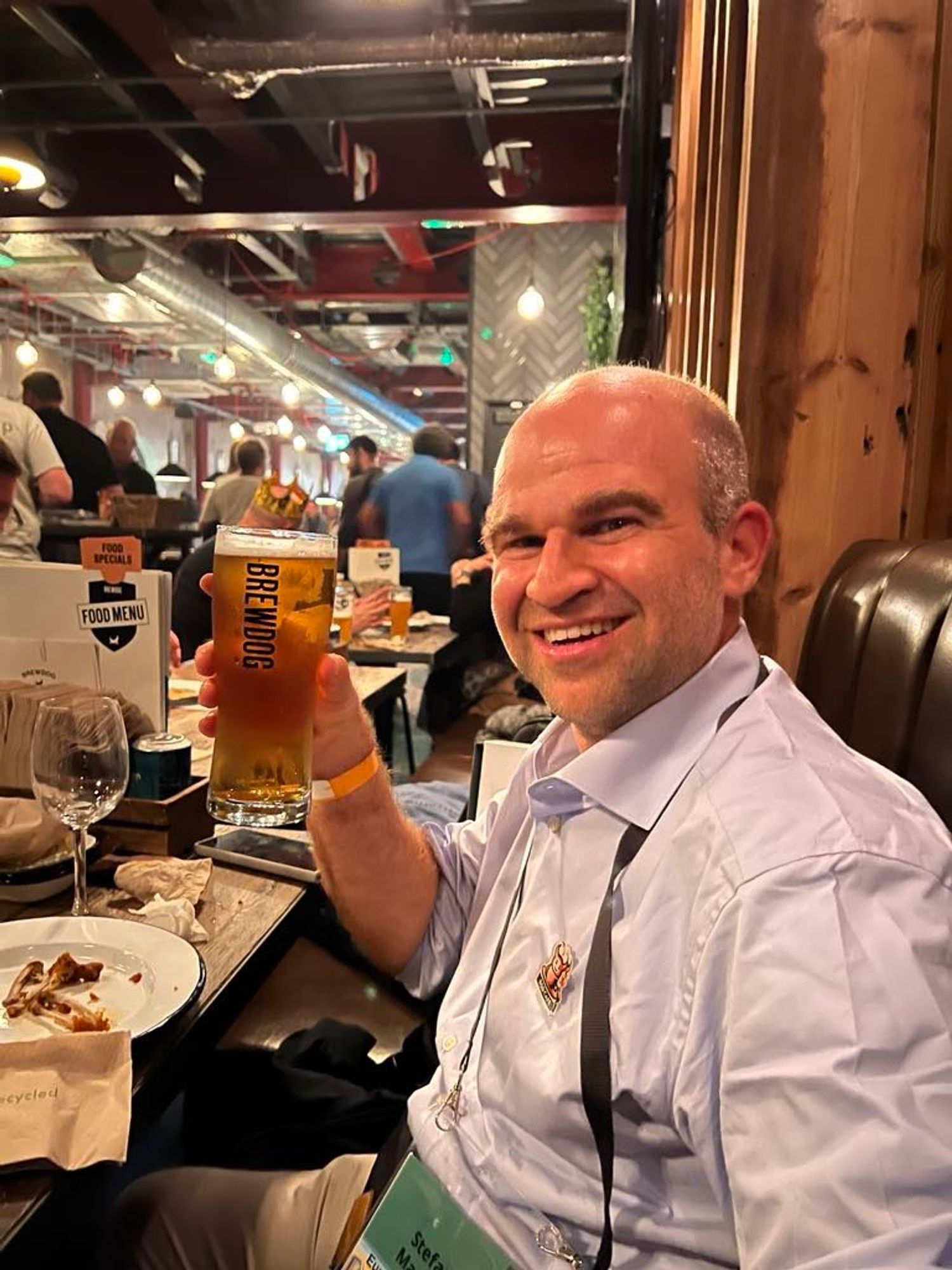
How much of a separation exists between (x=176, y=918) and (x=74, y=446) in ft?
19.1

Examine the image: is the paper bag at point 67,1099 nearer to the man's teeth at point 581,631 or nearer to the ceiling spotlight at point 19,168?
the man's teeth at point 581,631

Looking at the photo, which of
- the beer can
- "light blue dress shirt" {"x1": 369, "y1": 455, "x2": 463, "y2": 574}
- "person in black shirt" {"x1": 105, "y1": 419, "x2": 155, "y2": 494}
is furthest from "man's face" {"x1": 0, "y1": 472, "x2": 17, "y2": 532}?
"person in black shirt" {"x1": 105, "y1": 419, "x2": 155, "y2": 494}

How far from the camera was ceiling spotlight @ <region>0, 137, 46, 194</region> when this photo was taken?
5254 mm

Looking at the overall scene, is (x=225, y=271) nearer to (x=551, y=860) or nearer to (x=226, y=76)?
(x=226, y=76)

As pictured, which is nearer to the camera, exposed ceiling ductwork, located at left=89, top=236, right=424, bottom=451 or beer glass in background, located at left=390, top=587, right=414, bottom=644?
beer glass in background, located at left=390, top=587, right=414, bottom=644

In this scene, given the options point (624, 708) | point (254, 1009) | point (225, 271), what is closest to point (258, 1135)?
point (254, 1009)

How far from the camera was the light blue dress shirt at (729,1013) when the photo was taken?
25.1 inches

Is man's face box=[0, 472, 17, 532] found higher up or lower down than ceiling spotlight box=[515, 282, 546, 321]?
lower down

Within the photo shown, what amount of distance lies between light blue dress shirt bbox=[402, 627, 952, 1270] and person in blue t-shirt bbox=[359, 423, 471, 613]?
4924 mm

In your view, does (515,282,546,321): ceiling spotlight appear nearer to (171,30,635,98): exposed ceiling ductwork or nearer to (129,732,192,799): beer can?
(171,30,635,98): exposed ceiling ductwork

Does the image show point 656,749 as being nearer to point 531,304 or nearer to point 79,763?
point 79,763

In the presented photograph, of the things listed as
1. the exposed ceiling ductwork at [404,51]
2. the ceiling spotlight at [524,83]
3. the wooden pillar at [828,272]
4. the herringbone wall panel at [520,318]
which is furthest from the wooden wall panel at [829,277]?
the herringbone wall panel at [520,318]

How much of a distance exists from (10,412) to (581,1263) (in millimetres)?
5061

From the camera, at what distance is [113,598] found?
1.67m
